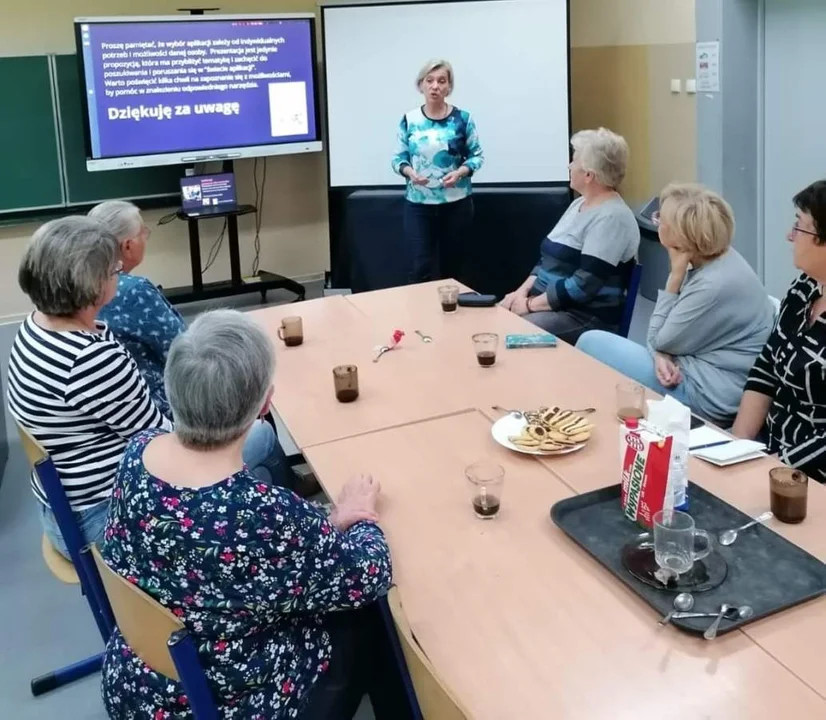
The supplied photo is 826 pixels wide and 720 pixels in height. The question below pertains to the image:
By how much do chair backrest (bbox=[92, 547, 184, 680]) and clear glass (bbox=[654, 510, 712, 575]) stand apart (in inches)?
30.5

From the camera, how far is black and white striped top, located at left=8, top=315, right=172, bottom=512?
6.58 ft

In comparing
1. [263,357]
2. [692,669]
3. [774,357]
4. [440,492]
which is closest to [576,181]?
[774,357]

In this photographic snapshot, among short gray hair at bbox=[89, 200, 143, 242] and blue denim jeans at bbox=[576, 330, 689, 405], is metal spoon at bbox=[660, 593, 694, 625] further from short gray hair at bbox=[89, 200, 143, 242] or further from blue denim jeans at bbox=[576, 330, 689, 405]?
short gray hair at bbox=[89, 200, 143, 242]

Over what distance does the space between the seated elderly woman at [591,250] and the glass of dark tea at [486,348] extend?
0.94m

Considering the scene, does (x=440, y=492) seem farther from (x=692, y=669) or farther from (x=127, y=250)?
(x=127, y=250)

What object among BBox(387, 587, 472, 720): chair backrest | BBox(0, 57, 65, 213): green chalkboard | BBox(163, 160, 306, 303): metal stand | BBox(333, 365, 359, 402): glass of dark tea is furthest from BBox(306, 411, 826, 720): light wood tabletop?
BBox(0, 57, 65, 213): green chalkboard

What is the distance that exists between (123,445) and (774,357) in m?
1.64

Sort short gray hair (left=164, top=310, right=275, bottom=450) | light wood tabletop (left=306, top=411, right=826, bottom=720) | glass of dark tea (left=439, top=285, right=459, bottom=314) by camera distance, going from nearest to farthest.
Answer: light wood tabletop (left=306, top=411, right=826, bottom=720) < short gray hair (left=164, top=310, right=275, bottom=450) < glass of dark tea (left=439, top=285, right=459, bottom=314)

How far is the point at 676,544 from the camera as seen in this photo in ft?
4.90

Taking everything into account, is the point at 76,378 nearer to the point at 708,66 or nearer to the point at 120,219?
the point at 120,219

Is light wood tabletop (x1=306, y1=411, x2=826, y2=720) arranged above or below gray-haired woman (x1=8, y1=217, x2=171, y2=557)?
below

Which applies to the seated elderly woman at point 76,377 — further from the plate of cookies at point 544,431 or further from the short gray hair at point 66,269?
the plate of cookies at point 544,431

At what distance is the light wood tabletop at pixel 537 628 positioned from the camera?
4.04 ft

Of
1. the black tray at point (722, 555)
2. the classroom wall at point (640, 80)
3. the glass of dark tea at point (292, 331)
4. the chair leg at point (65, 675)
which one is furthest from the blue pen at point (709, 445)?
the classroom wall at point (640, 80)
